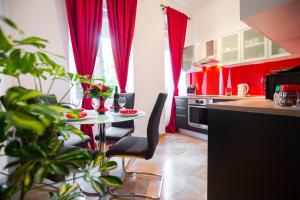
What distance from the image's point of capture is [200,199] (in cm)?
164

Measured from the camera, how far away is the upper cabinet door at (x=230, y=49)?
3424 mm

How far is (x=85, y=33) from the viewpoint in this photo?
285 centimetres

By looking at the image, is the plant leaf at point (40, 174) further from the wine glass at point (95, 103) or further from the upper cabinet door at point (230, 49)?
the upper cabinet door at point (230, 49)

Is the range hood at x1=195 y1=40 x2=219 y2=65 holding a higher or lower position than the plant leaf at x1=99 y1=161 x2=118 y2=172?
higher

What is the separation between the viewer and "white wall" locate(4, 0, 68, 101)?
242 centimetres

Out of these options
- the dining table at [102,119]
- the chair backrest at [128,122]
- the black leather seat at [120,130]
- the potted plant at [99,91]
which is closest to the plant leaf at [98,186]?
the dining table at [102,119]

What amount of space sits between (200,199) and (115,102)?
→ 1.35 metres

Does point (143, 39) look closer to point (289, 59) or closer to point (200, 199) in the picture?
point (289, 59)

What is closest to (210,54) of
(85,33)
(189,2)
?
(189,2)

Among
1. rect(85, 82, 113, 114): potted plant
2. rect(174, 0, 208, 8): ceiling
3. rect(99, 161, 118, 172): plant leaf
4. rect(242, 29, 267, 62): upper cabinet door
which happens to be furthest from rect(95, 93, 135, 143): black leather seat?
rect(174, 0, 208, 8): ceiling

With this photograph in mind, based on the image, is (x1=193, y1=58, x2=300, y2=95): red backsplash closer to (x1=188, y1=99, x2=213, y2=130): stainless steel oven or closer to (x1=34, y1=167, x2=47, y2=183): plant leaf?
(x1=188, y1=99, x2=213, y2=130): stainless steel oven

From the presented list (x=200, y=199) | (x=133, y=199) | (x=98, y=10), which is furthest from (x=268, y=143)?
(x=98, y=10)

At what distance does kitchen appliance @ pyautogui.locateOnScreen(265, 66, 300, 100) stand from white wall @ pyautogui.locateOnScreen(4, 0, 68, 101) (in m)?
2.76

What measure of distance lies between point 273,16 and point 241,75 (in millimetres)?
2791
